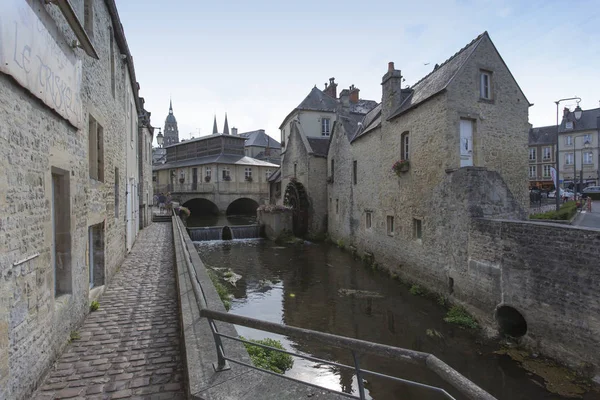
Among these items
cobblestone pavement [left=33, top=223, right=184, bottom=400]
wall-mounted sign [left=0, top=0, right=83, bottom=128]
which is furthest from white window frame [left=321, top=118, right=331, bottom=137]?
wall-mounted sign [left=0, top=0, right=83, bottom=128]

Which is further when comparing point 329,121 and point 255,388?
point 329,121

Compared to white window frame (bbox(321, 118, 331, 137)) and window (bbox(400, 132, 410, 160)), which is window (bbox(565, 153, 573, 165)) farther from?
window (bbox(400, 132, 410, 160))

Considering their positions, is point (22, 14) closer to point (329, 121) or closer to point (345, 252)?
point (345, 252)

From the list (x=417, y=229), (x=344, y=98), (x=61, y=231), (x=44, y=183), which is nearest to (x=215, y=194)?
(x=344, y=98)

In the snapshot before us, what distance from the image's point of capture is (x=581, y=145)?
38.3m

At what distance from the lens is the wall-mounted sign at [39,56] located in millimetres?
2994

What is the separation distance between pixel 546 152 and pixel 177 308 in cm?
4704

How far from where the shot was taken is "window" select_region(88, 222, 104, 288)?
7.00m

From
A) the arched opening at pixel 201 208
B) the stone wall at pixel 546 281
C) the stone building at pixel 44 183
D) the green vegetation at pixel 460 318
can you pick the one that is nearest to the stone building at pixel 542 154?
the arched opening at pixel 201 208

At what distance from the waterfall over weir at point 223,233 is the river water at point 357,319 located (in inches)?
179

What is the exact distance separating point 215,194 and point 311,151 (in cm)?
1612

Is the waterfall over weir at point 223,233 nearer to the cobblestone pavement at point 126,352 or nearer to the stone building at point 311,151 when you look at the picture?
the stone building at point 311,151

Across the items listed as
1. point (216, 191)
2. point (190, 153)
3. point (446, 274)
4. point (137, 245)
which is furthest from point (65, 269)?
point (190, 153)

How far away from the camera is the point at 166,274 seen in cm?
858
